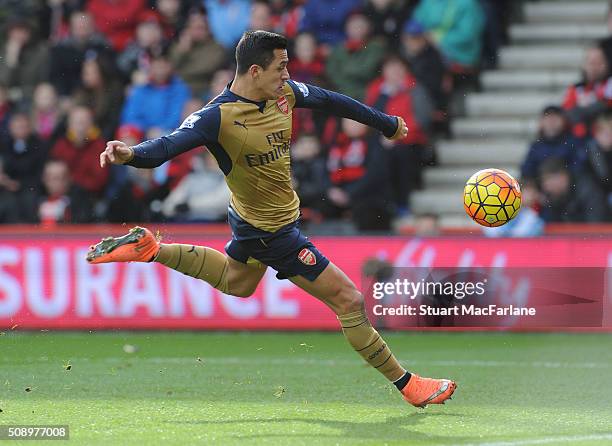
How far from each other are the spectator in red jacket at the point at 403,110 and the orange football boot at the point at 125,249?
656 centimetres

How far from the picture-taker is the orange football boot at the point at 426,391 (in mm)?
8117

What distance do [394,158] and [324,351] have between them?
3.64 m

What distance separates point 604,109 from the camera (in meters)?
14.2

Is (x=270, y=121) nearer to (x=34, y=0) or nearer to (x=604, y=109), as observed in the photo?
(x=604, y=109)

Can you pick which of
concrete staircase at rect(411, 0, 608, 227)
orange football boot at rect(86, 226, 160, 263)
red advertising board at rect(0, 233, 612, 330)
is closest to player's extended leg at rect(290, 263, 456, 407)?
orange football boot at rect(86, 226, 160, 263)

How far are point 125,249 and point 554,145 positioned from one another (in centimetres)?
706

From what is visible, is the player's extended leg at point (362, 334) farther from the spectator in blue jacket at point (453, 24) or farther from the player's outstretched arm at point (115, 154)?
the spectator in blue jacket at point (453, 24)

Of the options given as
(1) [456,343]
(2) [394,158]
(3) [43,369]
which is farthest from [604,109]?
(3) [43,369]

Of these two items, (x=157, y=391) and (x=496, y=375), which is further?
(x=496, y=375)

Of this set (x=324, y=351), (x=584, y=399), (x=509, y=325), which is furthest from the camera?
(x=509, y=325)

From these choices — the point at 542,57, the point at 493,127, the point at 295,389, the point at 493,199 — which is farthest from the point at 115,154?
the point at 542,57

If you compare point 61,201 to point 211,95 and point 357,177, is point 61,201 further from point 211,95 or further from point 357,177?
point 357,177

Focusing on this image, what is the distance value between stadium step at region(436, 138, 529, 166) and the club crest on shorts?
8092 millimetres

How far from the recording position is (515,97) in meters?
16.5
